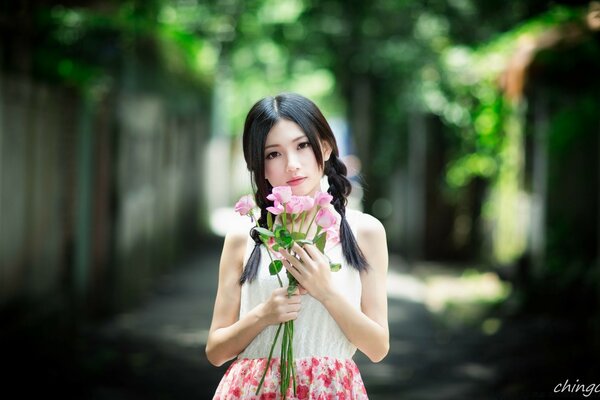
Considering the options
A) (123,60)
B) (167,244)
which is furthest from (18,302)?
(167,244)

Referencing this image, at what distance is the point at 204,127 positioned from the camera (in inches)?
797

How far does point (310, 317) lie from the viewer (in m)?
A: 2.68

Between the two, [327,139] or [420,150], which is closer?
[327,139]

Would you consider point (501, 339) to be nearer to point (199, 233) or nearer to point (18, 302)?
point (18, 302)

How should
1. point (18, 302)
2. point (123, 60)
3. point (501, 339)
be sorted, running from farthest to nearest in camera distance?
point (123, 60) → point (501, 339) → point (18, 302)

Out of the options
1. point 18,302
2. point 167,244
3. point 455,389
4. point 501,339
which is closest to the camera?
point 455,389

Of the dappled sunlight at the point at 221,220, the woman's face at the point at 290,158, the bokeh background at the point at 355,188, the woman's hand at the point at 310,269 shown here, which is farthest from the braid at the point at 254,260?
the dappled sunlight at the point at 221,220

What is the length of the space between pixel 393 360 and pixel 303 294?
585 cm

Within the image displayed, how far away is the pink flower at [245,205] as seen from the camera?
255cm

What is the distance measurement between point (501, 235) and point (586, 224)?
342cm

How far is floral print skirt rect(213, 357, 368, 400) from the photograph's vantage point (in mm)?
2625

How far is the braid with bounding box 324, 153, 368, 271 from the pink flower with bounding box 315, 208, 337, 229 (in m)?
0.22

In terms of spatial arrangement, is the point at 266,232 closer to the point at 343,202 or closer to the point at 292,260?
the point at 292,260

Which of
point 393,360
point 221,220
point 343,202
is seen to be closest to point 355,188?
point 343,202
